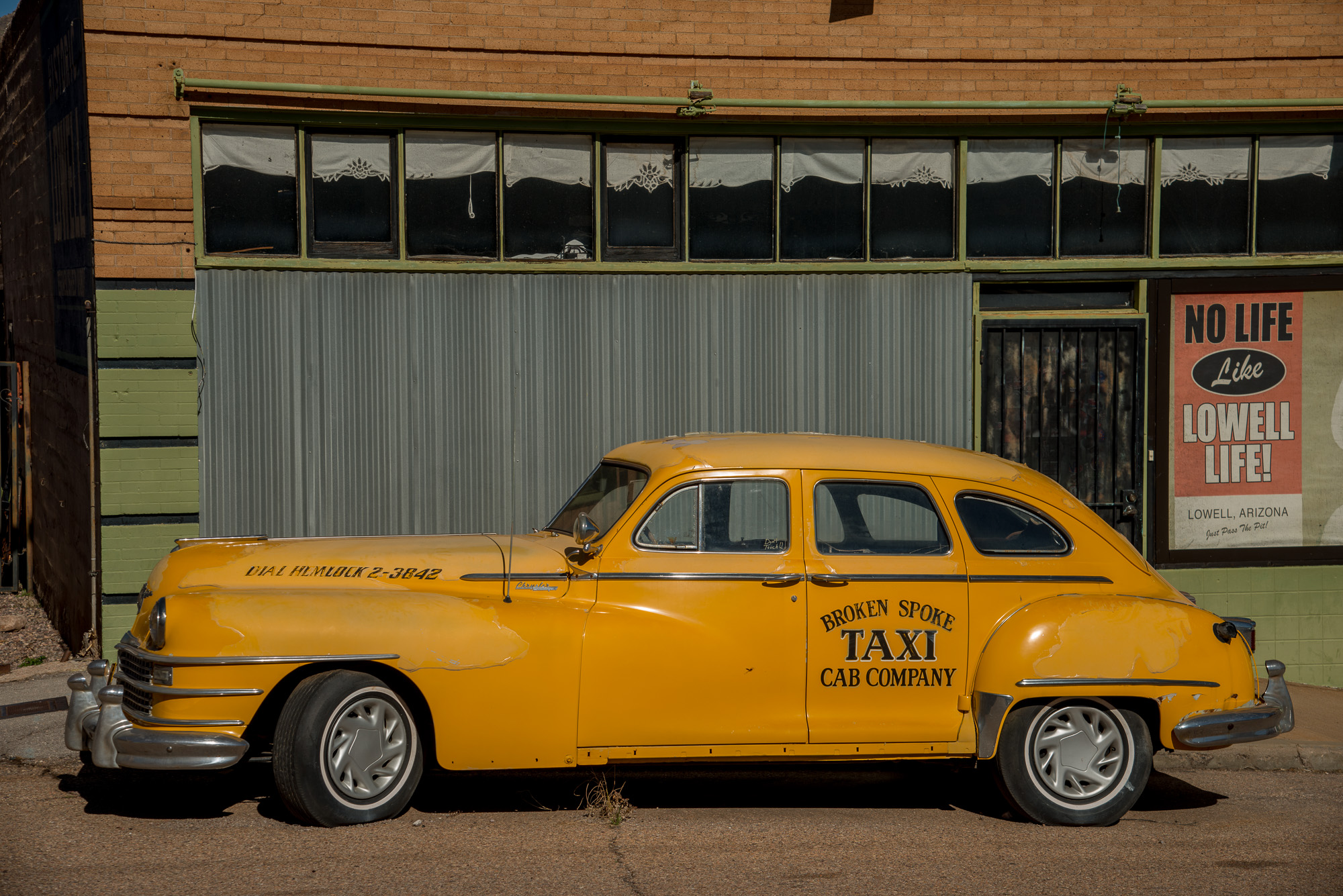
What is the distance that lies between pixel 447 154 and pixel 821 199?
289cm

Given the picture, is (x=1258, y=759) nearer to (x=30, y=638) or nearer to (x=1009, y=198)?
(x=1009, y=198)

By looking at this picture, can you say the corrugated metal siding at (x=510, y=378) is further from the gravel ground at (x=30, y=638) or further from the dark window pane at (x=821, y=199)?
the gravel ground at (x=30, y=638)

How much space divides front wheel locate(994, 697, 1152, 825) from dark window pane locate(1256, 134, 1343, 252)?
5696 millimetres

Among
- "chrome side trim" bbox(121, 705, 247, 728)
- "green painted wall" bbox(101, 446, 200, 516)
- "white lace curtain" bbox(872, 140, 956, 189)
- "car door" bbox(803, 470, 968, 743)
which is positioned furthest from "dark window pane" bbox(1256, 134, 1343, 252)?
"chrome side trim" bbox(121, 705, 247, 728)

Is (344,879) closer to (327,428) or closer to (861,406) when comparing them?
(327,428)

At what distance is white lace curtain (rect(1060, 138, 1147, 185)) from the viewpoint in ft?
32.9

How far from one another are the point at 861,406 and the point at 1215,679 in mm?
4254

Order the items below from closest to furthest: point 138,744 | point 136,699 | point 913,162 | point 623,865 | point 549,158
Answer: point 623,865, point 138,744, point 136,699, point 549,158, point 913,162

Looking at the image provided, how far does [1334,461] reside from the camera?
10148 mm

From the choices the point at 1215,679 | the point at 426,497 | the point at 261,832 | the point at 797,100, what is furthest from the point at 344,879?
the point at 797,100

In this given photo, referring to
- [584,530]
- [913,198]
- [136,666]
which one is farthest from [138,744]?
[913,198]

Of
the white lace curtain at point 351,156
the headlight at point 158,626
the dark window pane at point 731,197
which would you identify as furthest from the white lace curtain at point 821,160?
the headlight at point 158,626

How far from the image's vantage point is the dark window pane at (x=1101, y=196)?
10.0m

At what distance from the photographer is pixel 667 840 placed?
5633 millimetres
